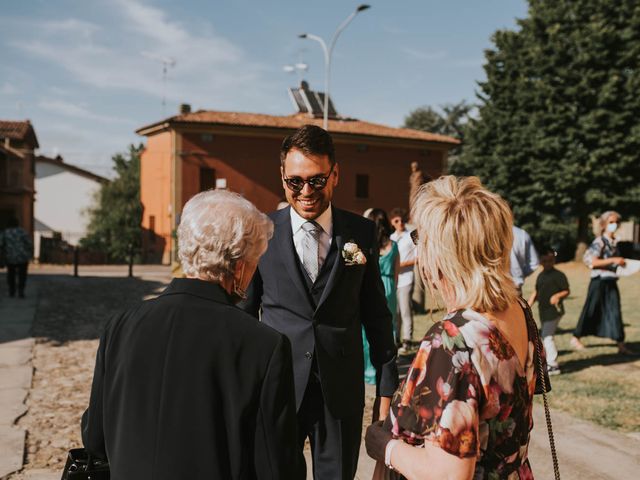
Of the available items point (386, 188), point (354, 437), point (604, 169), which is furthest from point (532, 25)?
point (354, 437)

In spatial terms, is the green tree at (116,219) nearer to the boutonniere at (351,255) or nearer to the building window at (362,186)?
the building window at (362,186)

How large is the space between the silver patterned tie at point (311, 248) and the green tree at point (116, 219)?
38.2m

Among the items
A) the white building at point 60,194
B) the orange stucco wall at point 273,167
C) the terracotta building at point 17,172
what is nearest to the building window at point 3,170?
the terracotta building at point 17,172

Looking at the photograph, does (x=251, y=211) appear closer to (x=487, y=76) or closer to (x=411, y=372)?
(x=411, y=372)

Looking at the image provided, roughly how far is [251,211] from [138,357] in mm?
541

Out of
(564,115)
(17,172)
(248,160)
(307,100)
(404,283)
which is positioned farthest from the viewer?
(307,100)

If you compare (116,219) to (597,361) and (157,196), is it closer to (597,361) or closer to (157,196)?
(157,196)

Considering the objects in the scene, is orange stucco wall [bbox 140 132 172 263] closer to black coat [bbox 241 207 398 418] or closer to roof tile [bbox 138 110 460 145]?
roof tile [bbox 138 110 460 145]

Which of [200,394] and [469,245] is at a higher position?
[469,245]

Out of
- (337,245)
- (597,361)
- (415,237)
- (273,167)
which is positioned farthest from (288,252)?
(273,167)

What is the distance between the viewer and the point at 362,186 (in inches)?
1640

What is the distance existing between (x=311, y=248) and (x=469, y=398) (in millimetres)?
1322

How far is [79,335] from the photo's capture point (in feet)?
33.9

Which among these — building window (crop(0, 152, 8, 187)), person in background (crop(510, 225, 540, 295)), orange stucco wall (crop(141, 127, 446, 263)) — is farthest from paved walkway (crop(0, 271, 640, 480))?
building window (crop(0, 152, 8, 187))
